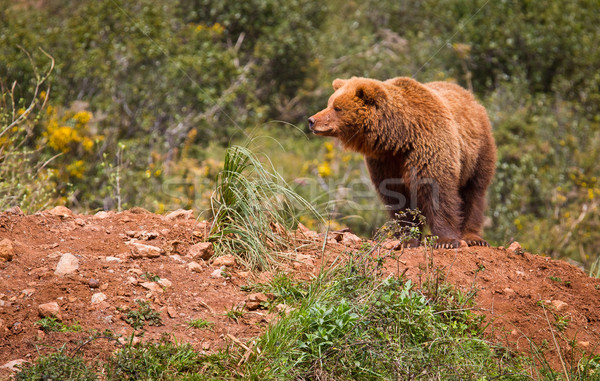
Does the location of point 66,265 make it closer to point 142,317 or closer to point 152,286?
point 152,286

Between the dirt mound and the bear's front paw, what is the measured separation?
1.39ft

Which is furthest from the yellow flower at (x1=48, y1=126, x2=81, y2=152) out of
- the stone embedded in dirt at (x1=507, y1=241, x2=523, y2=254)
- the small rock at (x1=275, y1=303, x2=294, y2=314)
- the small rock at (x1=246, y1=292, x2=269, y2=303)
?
the stone embedded in dirt at (x1=507, y1=241, x2=523, y2=254)

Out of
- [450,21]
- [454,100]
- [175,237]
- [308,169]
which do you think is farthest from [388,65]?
[175,237]

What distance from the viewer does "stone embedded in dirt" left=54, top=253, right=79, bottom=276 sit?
149 inches

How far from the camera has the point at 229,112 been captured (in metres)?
12.1

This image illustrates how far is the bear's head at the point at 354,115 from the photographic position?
5727 millimetres

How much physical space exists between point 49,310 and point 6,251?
2.22 ft

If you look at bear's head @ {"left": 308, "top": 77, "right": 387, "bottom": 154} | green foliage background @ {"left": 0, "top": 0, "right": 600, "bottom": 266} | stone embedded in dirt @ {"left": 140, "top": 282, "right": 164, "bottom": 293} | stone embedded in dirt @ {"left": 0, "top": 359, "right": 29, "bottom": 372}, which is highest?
bear's head @ {"left": 308, "top": 77, "right": 387, "bottom": 154}

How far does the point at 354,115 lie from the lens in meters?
5.80

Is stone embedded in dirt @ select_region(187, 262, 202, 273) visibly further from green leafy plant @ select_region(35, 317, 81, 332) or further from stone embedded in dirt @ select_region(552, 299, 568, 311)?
stone embedded in dirt @ select_region(552, 299, 568, 311)

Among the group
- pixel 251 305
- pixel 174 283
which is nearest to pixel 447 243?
pixel 251 305

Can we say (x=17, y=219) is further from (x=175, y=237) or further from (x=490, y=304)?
(x=490, y=304)

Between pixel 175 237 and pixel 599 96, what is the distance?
10.9m

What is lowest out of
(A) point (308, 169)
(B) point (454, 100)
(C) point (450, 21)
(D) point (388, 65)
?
(A) point (308, 169)
